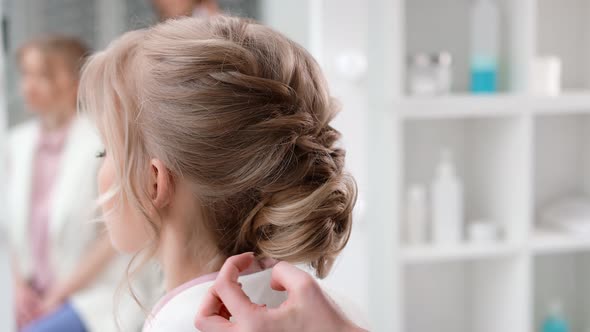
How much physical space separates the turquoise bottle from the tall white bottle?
0.39 m

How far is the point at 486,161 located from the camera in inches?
76.4

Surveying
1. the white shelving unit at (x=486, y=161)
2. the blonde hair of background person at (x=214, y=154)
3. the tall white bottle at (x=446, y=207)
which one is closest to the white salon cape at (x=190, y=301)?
the blonde hair of background person at (x=214, y=154)

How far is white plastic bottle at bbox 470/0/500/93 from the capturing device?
180cm

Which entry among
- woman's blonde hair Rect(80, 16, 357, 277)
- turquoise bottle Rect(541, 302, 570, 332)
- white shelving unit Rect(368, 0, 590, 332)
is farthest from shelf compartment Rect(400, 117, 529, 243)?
woman's blonde hair Rect(80, 16, 357, 277)

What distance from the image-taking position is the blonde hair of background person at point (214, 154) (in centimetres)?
67

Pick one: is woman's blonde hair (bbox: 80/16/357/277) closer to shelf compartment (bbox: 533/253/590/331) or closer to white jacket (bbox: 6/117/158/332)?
white jacket (bbox: 6/117/158/332)

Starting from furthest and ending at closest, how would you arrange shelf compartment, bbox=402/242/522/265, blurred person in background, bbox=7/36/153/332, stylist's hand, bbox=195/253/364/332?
shelf compartment, bbox=402/242/522/265, blurred person in background, bbox=7/36/153/332, stylist's hand, bbox=195/253/364/332

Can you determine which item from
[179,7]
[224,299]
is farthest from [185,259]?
[179,7]

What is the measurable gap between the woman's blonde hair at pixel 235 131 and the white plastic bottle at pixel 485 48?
1145mm

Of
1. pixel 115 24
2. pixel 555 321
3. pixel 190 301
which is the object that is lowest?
pixel 555 321

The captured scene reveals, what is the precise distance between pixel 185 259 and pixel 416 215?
1143 millimetres

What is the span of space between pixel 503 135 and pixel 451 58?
0.26 metres

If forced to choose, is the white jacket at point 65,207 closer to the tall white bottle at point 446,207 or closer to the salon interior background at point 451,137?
the salon interior background at point 451,137

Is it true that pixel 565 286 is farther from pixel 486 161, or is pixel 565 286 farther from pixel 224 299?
pixel 224 299
